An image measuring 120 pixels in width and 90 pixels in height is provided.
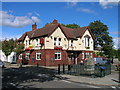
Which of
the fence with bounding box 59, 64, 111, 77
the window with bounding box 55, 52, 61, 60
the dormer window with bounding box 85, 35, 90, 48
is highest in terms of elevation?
the dormer window with bounding box 85, 35, 90, 48

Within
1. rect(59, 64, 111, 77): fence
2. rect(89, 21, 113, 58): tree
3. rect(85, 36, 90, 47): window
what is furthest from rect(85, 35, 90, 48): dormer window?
rect(89, 21, 113, 58): tree

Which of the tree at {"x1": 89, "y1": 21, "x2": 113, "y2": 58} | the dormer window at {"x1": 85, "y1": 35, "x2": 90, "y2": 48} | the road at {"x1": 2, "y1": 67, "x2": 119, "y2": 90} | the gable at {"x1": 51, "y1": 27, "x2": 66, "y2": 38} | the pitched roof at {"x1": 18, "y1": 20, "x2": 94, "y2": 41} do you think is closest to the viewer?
the road at {"x1": 2, "y1": 67, "x2": 119, "y2": 90}

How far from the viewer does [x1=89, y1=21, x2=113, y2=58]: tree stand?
57.2m

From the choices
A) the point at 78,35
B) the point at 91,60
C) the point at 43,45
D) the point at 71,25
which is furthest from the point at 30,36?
the point at 71,25

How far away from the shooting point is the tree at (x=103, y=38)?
2250 inches

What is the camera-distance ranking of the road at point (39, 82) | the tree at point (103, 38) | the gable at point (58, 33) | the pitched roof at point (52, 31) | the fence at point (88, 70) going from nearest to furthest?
the road at point (39, 82)
the fence at point (88, 70)
the pitched roof at point (52, 31)
the gable at point (58, 33)
the tree at point (103, 38)

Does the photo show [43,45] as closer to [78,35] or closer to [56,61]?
[56,61]

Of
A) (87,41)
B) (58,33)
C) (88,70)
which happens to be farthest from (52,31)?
(88,70)

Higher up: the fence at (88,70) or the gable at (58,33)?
the gable at (58,33)

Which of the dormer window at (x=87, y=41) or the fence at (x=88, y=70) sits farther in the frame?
the dormer window at (x=87, y=41)

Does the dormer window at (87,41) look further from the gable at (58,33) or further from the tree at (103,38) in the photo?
the tree at (103,38)

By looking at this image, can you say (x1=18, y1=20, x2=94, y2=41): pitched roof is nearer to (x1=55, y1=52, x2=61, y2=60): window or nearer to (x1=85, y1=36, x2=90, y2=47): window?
(x1=85, y1=36, x2=90, y2=47): window

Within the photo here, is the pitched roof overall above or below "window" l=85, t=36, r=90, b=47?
above

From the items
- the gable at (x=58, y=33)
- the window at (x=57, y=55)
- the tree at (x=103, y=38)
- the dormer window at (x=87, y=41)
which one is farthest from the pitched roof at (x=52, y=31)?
the tree at (x=103, y=38)
